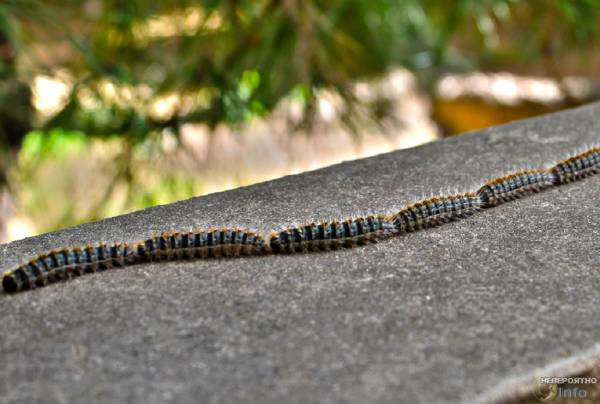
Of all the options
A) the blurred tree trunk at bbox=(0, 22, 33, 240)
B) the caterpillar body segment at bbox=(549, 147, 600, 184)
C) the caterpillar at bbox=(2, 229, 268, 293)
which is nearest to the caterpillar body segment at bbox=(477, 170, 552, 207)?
the caterpillar body segment at bbox=(549, 147, 600, 184)

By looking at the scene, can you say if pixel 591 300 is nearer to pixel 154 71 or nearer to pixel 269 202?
pixel 269 202

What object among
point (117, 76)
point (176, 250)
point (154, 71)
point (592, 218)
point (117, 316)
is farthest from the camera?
point (154, 71)

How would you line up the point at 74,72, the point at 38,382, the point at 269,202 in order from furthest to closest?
the point at 74,72, the point at 269,202, the point at 38,382

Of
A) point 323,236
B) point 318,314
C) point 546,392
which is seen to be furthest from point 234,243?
point 546,392

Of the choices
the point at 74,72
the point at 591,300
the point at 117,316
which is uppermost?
the point at 74,72

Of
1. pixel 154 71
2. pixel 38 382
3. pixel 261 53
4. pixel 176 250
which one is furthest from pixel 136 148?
pixel 38 382

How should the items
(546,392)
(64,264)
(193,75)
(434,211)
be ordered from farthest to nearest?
(193,75)
(434,211)
(64,264)
(546,392)

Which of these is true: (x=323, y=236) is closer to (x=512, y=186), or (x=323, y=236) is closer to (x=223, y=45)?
(x=512, y=186)
